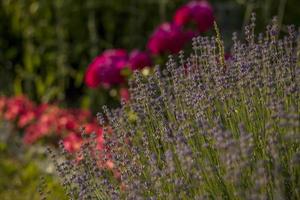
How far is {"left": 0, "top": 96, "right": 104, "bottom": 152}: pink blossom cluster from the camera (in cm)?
534

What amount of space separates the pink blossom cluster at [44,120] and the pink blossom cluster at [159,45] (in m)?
0.40

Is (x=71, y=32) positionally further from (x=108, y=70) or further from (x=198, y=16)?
(x=198, y=16)

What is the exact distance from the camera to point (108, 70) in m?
4.65

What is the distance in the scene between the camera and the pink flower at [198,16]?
15.1ft

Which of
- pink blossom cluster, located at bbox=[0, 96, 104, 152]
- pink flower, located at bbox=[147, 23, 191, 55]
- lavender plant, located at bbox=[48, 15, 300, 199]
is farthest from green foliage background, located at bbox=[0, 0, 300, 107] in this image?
lavender plant, located at bbox=[48, 15, 300, 199]

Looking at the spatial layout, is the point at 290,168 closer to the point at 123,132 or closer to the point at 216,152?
the point at 216,152

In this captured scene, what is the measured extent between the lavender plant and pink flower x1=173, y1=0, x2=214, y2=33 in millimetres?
1563

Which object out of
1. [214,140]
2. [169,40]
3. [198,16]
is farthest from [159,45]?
[214,140]

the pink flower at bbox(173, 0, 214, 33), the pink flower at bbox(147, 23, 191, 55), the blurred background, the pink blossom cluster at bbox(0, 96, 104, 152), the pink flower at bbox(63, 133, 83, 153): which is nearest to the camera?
the pink flower at bbox(147, 23, 191, 55)

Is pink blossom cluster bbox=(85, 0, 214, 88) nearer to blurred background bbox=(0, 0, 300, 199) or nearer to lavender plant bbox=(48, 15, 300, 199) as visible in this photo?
lavender plant bbox=(48, 15, 300, 199)

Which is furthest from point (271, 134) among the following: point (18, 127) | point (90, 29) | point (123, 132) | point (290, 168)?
point (90, 29)

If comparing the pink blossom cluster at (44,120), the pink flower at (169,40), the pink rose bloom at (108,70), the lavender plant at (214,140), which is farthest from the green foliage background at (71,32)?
the lavender plant at (214,140)

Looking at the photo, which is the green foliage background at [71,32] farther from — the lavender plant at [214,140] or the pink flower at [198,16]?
the lavender plant at [214,140]

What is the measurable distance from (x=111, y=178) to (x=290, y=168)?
776mm
